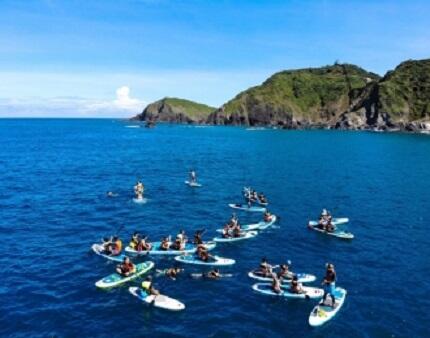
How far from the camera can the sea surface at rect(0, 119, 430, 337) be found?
107 ft

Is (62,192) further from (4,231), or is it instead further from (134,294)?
(134,294)

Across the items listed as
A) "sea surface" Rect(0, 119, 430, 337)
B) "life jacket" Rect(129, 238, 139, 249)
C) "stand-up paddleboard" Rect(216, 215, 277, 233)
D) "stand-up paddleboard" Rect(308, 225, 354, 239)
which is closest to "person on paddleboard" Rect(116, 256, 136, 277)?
"sea surface" Rect(0, 119, 430, 337)

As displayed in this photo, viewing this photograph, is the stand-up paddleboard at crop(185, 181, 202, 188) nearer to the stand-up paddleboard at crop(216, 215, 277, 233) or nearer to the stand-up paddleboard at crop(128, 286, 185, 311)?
the stand-up paddleboard at crop(216, 215, 277, 233)

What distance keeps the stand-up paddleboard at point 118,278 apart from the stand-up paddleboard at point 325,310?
1497 cm

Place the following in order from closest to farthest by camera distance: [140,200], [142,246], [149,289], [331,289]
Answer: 1. [331,289]
2. [149,289]
3. [142,246]
4. [140,200]

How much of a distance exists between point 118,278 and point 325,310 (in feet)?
54.5

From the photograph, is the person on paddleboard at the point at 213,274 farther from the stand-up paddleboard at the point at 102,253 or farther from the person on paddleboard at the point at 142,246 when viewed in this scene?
the stand-up paddleboard at the point at 102,253

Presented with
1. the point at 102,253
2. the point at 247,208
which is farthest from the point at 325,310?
the point at 247,208

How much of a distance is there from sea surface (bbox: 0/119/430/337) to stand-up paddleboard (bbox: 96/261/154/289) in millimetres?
766

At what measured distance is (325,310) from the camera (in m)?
33.8

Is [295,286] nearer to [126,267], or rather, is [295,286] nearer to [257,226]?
[126,267]

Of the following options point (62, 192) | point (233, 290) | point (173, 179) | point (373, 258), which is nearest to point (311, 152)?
point (173, 179)

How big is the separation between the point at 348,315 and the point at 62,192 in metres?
55.2

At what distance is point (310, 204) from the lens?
228 feet
